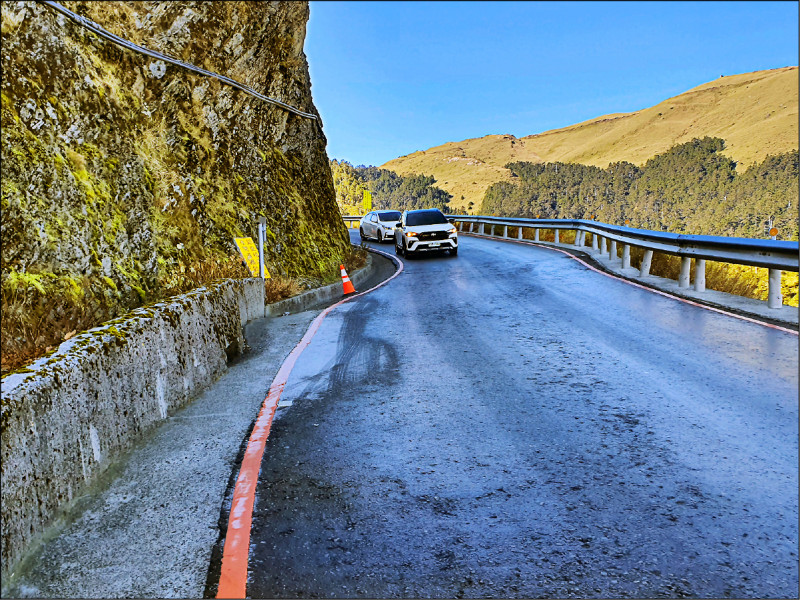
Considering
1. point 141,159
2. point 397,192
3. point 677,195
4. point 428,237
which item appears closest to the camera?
point 141,159

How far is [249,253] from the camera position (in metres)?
13.0

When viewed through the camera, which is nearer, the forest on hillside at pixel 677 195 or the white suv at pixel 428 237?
the white suv at pixel 428 237

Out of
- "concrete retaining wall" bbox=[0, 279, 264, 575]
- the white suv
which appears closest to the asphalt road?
"concrete retaining wall" bbox=[0, 279, 264, 575]

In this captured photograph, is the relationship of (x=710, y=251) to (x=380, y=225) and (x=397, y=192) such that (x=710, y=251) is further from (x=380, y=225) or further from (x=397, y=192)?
(x=397, y=192)

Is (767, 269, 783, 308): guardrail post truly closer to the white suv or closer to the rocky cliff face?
the rocky cliff face

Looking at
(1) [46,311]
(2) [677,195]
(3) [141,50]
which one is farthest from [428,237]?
(2) [677,195]

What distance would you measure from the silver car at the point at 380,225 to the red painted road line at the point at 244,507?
25.9 metres

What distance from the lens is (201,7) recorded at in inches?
621

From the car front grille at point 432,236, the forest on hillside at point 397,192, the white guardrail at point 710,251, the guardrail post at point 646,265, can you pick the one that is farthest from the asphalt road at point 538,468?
the forest on hillside at point 397,192

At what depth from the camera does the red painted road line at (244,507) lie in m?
3.03

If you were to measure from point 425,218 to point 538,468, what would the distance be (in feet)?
65.9

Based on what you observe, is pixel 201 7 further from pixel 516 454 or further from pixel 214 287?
pixel 516 454

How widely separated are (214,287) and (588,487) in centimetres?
515

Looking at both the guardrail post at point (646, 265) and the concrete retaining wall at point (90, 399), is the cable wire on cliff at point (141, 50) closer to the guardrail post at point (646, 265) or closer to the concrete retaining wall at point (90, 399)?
the concrete retaining wall at point (90, 399)
